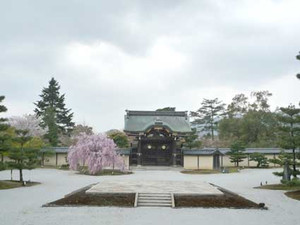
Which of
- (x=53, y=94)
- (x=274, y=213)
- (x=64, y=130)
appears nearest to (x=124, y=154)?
(x=64, y=130)

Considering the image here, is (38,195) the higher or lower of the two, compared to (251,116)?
lower

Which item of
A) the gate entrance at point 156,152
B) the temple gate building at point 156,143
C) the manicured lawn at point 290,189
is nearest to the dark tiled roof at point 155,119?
the temple gate building at point 156,143

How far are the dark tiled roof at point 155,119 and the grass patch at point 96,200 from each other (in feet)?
93.2

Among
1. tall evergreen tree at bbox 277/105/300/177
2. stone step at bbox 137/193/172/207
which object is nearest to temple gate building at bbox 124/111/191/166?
tall evergreen tree at bbox 277/105/300/177

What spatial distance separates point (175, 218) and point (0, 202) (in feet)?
26.4

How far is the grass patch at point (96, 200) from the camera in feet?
45.6

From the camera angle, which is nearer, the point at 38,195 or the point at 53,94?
the point at 38,195

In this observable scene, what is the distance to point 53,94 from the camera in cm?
5994

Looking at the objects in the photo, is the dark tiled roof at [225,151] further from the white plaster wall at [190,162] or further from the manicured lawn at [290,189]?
the manicured lawn at [290,189]

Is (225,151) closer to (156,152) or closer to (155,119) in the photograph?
(156,152)

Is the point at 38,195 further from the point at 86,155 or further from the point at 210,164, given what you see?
the point at 210,164

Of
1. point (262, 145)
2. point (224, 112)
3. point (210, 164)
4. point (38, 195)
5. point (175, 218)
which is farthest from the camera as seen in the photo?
point (224, 112)

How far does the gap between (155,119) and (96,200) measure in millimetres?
31027

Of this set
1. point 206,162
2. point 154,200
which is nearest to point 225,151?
point 206,162
